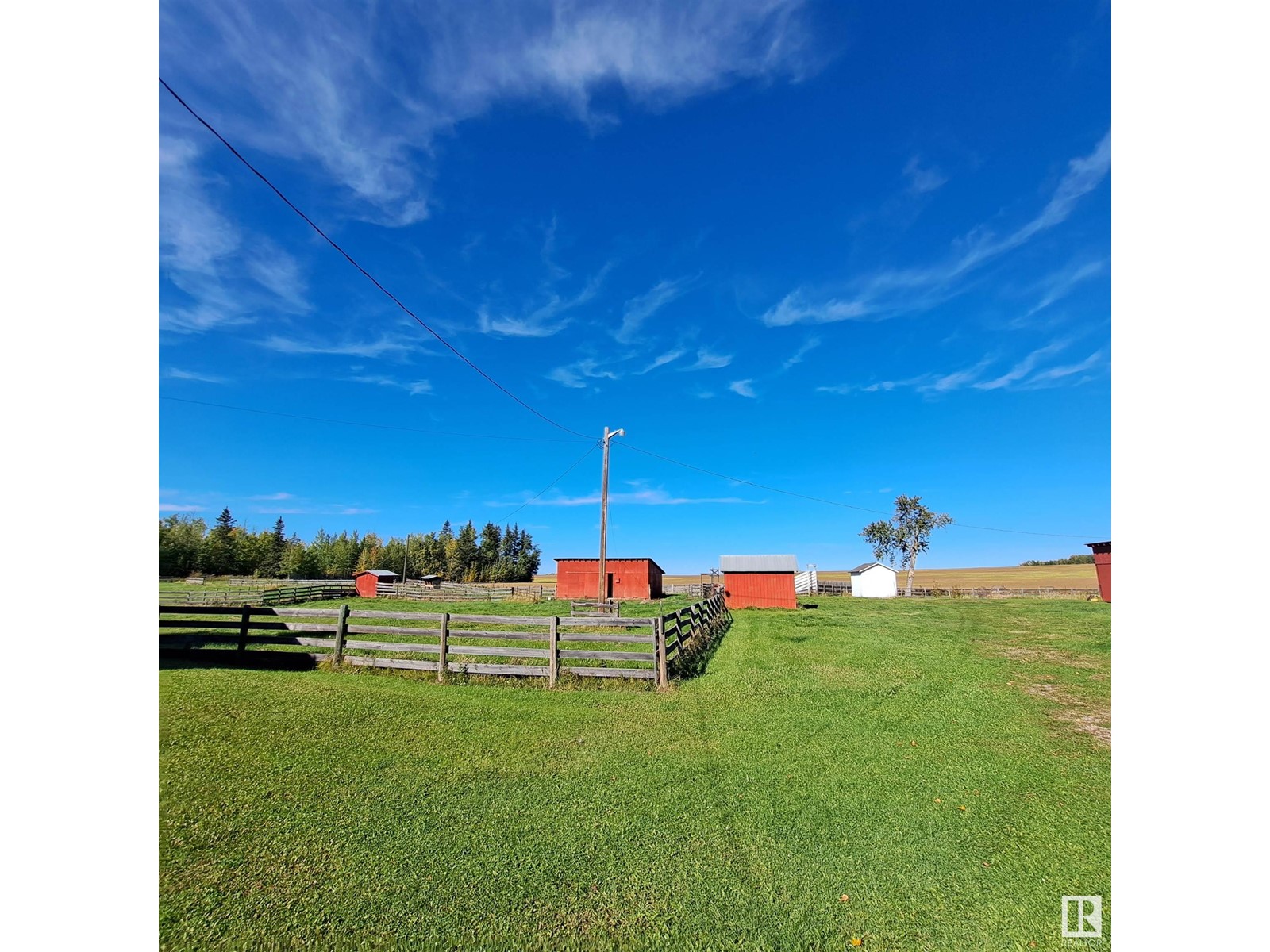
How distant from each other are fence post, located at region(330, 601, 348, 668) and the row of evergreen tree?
170ft

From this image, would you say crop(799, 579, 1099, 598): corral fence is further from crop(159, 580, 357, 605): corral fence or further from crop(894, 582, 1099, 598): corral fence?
crop(159, 580, 357, 605): corral fence

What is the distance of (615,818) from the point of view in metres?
4.30

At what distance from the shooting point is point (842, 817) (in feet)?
14.4

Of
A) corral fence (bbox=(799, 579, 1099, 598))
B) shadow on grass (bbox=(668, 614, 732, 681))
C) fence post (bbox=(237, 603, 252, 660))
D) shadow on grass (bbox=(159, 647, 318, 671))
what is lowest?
corral fence (bbox=(799, 579, 1099, 598))

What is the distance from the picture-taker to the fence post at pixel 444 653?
864 centimetres

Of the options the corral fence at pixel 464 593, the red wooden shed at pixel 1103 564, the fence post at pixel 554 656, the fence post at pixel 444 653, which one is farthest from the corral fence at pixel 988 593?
the fence post at pixel 444 653

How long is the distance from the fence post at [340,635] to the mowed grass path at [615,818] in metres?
1.05

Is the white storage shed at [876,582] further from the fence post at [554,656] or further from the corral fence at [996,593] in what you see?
the fence post at [554,656]

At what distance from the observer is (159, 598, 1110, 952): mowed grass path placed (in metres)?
3.14

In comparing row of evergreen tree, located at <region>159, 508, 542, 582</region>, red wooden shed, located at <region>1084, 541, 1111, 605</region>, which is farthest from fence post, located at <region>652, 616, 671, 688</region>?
row of evergreen tree, located at <region>159, 508, 542, 582</region>

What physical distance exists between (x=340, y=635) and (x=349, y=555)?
70.2 metres

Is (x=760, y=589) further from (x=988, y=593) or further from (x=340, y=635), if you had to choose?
(x=340, y=635)
